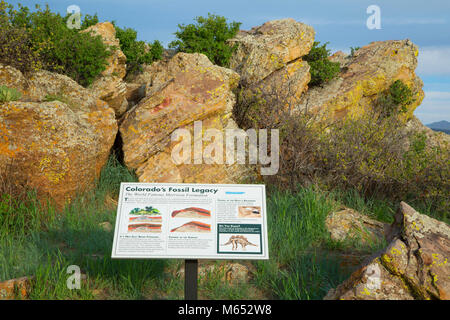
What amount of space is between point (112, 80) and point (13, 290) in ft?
20.4

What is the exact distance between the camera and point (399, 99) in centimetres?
1352

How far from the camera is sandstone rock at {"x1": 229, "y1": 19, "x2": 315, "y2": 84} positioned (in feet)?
34.9

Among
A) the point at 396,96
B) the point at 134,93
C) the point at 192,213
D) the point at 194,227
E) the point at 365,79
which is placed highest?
the point at 365,79


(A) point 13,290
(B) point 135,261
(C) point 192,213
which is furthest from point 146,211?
(A) point 13,290

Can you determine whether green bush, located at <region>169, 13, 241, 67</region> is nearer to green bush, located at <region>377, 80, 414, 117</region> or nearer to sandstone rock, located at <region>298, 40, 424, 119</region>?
sandstone rock, located at <region>298, 40, 424, 119</region>

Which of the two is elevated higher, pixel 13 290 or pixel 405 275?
pixel 405 275

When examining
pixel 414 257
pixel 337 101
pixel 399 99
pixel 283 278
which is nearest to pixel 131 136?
pixel 283 278

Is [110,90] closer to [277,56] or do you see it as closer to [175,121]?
[175,121]

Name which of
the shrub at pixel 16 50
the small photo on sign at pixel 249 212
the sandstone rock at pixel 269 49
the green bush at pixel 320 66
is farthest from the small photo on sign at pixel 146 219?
the green bush at pixel 320 66

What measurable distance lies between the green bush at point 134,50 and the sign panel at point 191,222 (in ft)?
27.1

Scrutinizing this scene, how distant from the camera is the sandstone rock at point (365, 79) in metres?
11.9

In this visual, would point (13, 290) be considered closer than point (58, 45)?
Yes

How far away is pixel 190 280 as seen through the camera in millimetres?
3672

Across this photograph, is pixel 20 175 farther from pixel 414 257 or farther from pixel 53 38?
pixel 414 257
